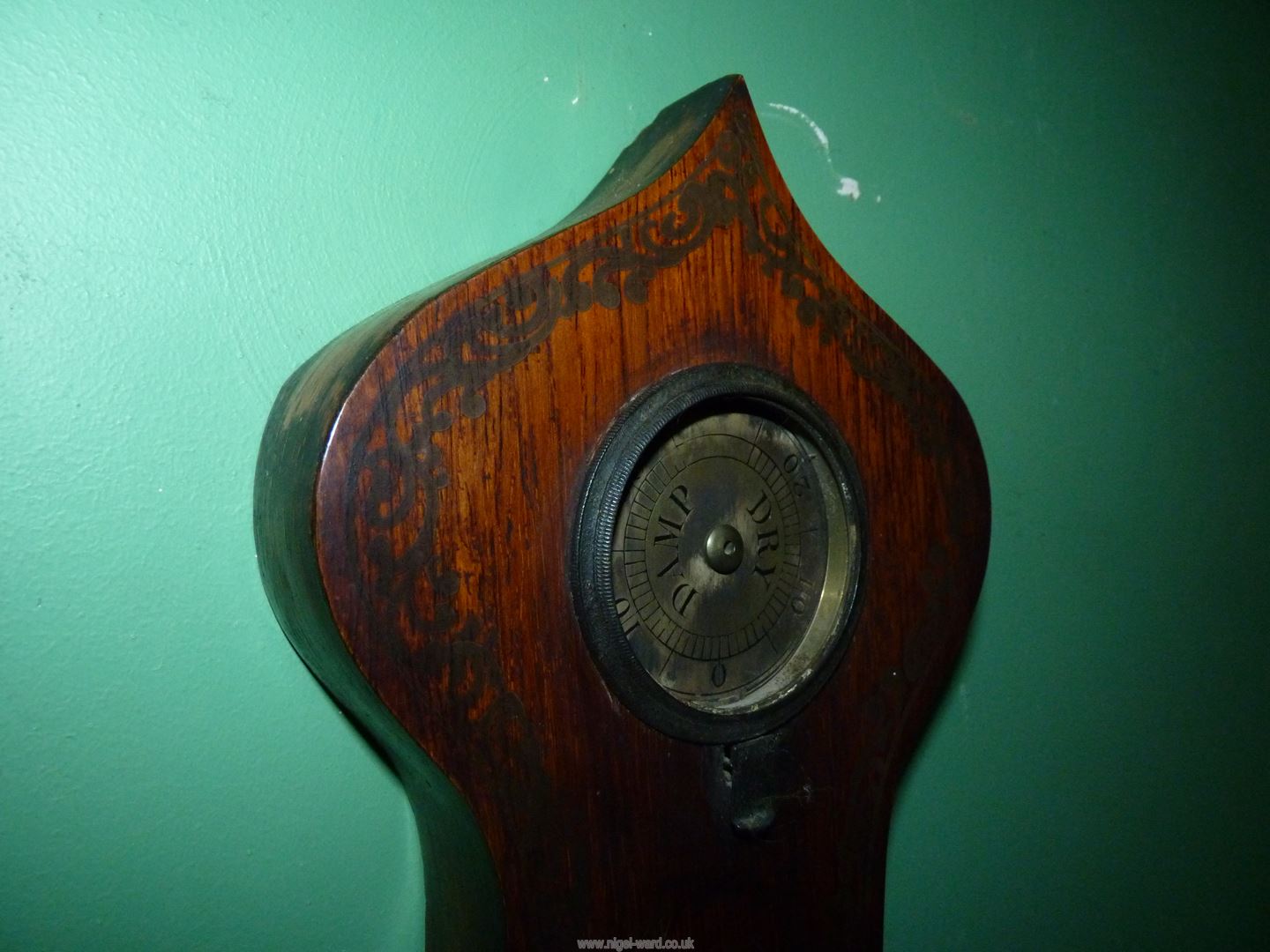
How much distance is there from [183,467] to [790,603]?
1.91 feet

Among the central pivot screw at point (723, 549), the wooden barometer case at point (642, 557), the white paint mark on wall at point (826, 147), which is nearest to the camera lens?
the wooden barometer case at point (642, 557)

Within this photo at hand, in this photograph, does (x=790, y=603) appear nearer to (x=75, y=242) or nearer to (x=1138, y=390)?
(x=75, y=242)

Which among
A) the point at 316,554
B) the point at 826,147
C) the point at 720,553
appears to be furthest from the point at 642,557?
the point at 826,147

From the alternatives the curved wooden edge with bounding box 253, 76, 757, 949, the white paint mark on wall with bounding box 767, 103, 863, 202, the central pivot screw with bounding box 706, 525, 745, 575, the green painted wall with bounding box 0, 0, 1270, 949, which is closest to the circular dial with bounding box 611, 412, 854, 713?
the central pivot screw with bounding box 706, 525, 745, 575

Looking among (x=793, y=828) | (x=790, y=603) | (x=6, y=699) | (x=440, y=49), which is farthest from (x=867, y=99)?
(x=6, y=699)

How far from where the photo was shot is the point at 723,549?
92 cm

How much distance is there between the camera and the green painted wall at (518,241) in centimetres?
93

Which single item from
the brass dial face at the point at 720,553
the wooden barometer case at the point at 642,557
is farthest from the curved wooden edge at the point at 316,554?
the brass dial face at the point at 720,553

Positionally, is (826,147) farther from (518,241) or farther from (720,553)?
(720,553)

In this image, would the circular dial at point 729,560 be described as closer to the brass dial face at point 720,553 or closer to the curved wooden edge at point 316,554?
the brass dial face at point 720,553

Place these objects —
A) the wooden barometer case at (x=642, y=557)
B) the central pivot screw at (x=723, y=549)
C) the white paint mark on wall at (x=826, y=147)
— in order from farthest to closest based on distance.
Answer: the white paint mark on wall at (x=826, y=147)
the central pivot screw at (x=723, y=549)
the wooden barometer case at (x=642, y=557)

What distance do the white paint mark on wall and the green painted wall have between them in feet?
0.04

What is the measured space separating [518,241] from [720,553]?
428 mm

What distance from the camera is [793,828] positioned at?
98 cm
